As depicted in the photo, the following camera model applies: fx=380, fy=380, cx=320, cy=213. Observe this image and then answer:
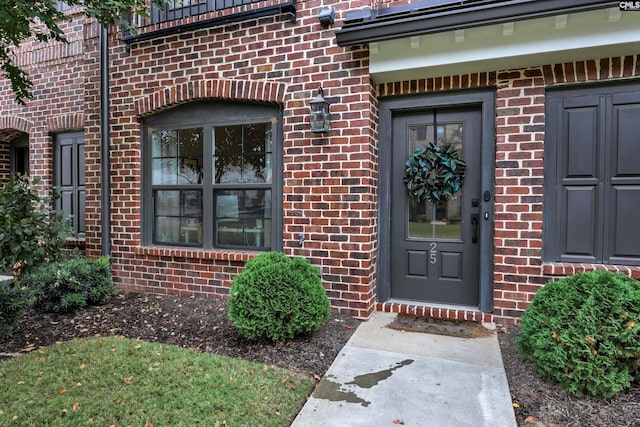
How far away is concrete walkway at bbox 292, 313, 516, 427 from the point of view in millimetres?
2162

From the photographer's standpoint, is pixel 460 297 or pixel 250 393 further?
pixel 460 297

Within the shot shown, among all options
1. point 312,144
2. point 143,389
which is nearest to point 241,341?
point 143,389

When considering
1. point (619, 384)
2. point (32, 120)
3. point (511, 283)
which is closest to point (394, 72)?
point (511, 283)

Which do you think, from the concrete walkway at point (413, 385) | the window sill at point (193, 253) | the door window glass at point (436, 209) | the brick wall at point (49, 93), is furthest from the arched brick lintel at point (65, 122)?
the concrete walkway at point (413, 385)

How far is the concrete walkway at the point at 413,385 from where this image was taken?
85.1 inches

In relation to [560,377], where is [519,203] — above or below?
above

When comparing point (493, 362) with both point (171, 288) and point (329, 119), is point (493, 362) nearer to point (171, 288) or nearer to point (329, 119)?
point (329, 119)

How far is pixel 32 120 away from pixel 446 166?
6080mm

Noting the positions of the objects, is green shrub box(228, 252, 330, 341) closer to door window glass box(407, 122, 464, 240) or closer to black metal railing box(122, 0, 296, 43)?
door window glass box(407, 122, 464, 240)

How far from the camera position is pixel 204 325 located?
360 cm

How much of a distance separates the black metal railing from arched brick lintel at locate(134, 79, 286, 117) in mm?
654

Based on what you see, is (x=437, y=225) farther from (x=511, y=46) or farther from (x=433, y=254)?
(x=511, y=46)

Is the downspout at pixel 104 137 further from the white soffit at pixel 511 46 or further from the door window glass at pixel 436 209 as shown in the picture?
the door window glass at pixel 436 209

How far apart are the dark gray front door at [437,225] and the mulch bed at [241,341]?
1.44ft
